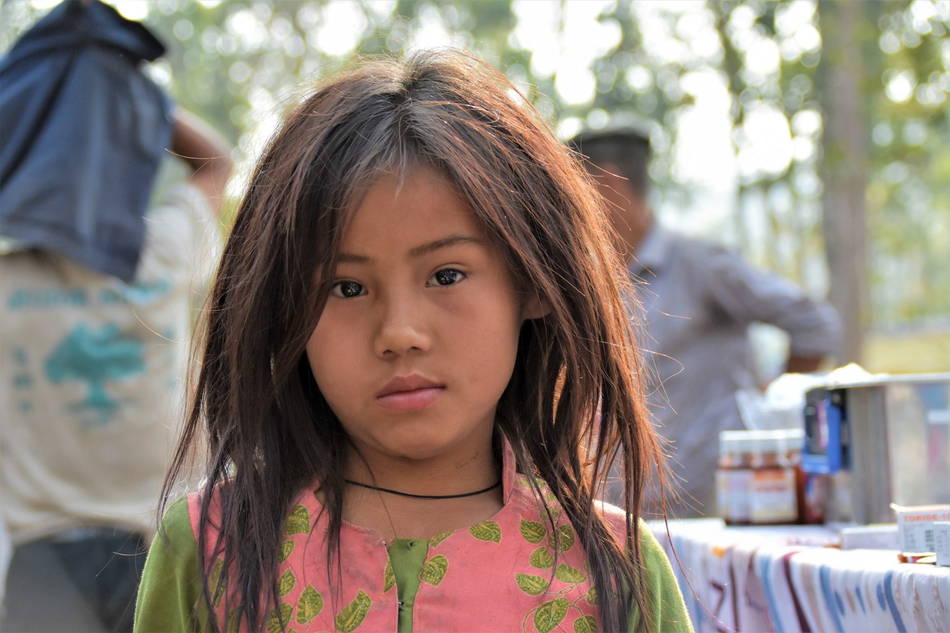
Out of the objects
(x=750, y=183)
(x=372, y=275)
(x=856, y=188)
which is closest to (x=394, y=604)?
(x=372, y=275)

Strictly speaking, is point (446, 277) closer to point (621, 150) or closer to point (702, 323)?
point (702, 323)

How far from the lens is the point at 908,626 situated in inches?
68.1

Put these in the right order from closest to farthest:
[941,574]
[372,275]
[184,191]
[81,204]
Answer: [372,275] → [941,574] → [81,204] → [184,191]

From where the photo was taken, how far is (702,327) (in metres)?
4.62

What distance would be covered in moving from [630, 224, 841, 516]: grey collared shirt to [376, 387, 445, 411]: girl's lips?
303cm

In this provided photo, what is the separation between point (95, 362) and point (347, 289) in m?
2.02

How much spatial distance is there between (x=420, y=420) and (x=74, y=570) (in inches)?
87.3

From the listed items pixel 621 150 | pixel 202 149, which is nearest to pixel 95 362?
pixel 202 149

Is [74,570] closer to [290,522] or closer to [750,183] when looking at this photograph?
[290,522]

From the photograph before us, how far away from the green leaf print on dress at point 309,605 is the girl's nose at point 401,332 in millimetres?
318

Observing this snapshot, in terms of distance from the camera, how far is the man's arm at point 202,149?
12.3 ft

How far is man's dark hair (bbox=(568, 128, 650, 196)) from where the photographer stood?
4.98 m

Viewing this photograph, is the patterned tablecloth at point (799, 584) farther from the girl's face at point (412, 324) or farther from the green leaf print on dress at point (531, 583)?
the girl's face at point (412, 324)

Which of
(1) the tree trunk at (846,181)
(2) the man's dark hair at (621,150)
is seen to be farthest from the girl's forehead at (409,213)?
(1) the tree trunk at (846,181)
